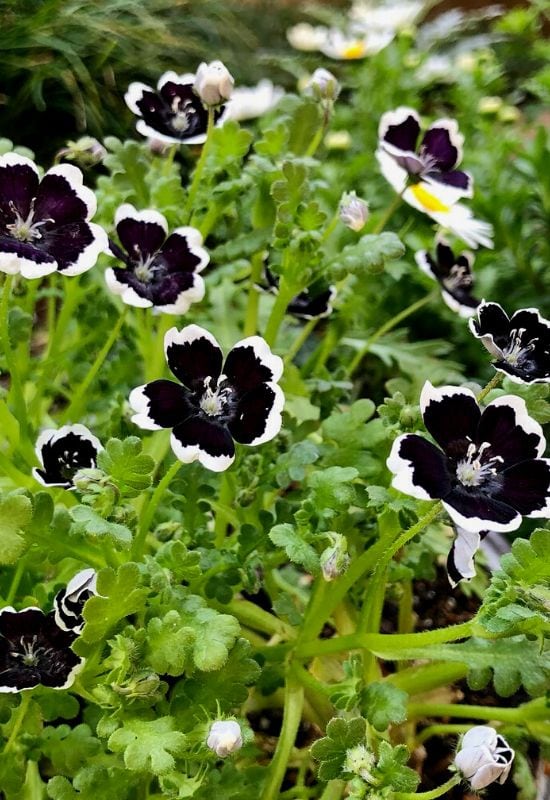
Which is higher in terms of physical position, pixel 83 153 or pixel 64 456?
pixel 83 153

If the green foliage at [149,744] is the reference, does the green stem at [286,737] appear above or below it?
below

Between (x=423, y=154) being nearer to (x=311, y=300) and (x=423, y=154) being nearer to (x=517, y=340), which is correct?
(x=311, y=300)

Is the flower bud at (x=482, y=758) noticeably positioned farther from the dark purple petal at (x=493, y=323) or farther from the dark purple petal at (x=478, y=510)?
the dark purple petal at (x=493, y=323)

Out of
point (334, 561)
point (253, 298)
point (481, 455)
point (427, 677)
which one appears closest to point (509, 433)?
point (481, 455)

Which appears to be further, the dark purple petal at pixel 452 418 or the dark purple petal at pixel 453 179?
the dark purple petal at pixel 453 179

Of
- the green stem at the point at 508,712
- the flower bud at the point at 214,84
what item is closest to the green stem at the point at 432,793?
the green stem at the point at 508,712

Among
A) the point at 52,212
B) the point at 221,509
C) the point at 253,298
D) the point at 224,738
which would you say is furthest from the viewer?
the point at 253,298

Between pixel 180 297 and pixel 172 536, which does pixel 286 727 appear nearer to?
pixel 172 536
